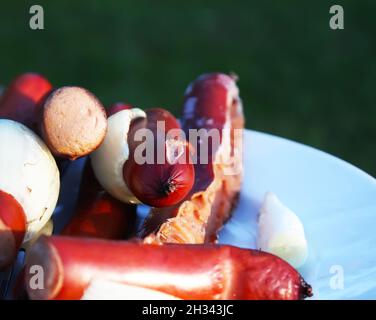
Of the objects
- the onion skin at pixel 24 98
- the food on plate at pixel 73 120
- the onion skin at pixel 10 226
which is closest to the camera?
the onion skin at pixel 10 226

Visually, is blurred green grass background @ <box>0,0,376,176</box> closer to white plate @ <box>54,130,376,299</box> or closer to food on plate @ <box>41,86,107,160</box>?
white plate @ <box>54,130,376,299</box>

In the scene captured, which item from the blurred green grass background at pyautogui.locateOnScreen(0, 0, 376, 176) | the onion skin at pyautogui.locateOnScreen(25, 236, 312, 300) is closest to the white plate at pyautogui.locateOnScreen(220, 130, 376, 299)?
the onion skin at pyautogui.locateOnScreen(25, 236, 312, 300)

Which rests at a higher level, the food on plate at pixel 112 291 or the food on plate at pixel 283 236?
the food on plate at pixel 283 236

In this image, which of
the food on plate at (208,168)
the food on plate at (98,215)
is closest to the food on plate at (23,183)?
the food on plate at (98,215)

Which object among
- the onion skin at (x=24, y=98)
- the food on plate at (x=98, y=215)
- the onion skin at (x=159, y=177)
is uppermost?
the onion skin at (x=24, y=98)

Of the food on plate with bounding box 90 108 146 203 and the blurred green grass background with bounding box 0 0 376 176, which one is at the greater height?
the blurred green grass background with bounding box 0 0 376 176

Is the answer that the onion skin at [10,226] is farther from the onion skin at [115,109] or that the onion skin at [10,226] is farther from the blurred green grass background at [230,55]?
the blurred green grass background at [230,55]

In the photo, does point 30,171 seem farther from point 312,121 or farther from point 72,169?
point 312,121

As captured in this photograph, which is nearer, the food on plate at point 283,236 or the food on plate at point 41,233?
the food on plate at point 41,233
